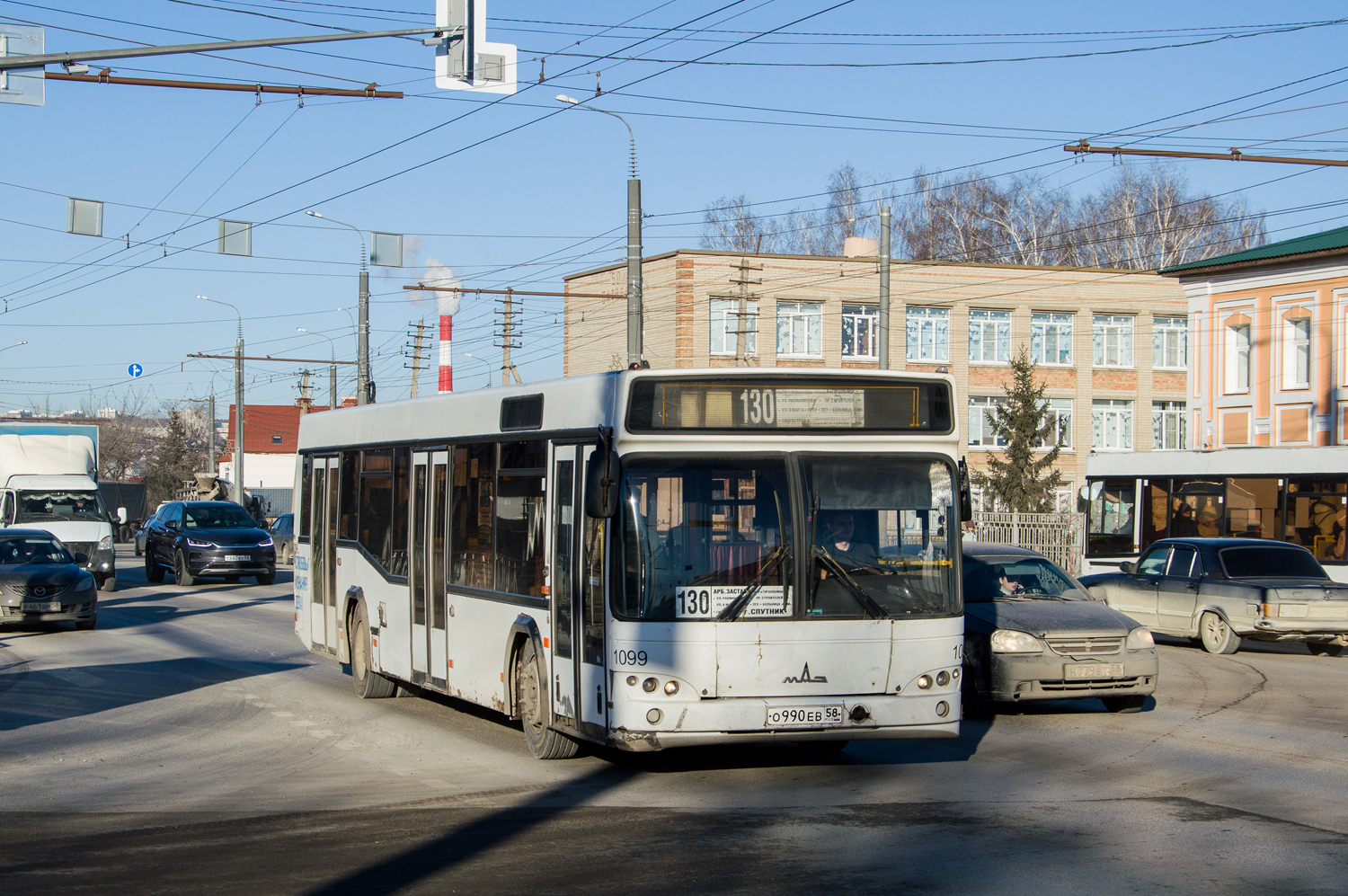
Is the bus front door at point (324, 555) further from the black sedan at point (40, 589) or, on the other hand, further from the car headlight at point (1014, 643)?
the black sedan at point (40, 589)

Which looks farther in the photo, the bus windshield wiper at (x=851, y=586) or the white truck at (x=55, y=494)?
the white truck at (x=55, y=494)

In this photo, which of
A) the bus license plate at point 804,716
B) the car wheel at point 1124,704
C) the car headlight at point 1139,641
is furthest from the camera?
the car wheel at point 1124,704

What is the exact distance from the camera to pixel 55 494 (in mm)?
30266

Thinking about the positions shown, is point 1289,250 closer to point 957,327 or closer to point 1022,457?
point 1022,457

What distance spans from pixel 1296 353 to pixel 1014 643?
30.1 m

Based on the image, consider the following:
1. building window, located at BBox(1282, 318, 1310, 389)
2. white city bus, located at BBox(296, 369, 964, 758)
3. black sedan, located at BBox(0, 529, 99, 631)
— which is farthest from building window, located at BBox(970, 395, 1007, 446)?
white city bus, located at BBox(296, 369, 964, 758)

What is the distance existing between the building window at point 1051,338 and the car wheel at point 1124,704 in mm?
47893

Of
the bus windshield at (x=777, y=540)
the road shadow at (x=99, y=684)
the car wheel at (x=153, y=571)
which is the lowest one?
the car wheel at (x=153, y=571)

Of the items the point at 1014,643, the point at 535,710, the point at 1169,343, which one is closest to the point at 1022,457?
the point at 1169,343

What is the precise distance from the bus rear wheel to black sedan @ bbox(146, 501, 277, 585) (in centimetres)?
2386

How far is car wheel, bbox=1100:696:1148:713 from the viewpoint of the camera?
514 inches

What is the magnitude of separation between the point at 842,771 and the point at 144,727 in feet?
20.3

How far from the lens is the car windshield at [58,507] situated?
1178 inches

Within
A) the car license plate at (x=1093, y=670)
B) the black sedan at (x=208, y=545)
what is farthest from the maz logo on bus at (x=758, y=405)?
the black sedan at (x=208, y=545)
